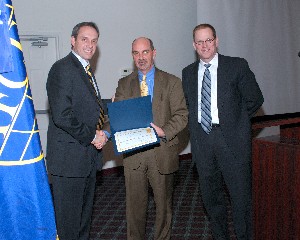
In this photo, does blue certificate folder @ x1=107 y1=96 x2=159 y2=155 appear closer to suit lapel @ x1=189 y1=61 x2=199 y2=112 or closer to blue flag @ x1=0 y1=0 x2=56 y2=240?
suit lapel @ x1=189 y1=61 x2=199 y2=112

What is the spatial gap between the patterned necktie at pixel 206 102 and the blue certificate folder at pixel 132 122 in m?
0.40

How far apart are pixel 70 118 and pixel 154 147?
790mm

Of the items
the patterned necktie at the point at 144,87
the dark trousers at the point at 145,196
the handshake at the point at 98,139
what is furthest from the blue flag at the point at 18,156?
the patterned necktie at the point at 144,87

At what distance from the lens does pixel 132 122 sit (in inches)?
104

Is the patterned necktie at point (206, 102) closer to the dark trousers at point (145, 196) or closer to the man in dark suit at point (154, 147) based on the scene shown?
the man in dark suit at point (154, 147)

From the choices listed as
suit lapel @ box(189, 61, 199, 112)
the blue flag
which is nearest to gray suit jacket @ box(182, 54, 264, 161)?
suit lapel @ box(189, 61, 199, 112)

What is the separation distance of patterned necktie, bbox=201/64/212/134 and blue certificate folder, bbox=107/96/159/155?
402 millimetres

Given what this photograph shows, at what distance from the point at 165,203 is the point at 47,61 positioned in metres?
3.19

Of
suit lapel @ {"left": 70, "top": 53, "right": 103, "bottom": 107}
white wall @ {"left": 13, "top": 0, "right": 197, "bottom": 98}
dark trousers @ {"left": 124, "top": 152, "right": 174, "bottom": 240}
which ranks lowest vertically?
dark trousers @ {"left": 124, "top": 152, "right": 174, "bottom": 240}

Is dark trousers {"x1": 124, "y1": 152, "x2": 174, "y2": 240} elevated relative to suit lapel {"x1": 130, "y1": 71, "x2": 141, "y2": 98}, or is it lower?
lower

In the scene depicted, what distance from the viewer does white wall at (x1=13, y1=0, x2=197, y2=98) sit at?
525 centimetres

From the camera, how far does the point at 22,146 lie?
1.46m

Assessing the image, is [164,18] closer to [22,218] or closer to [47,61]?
[47,61]

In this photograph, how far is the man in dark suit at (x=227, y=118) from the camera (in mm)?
2775
